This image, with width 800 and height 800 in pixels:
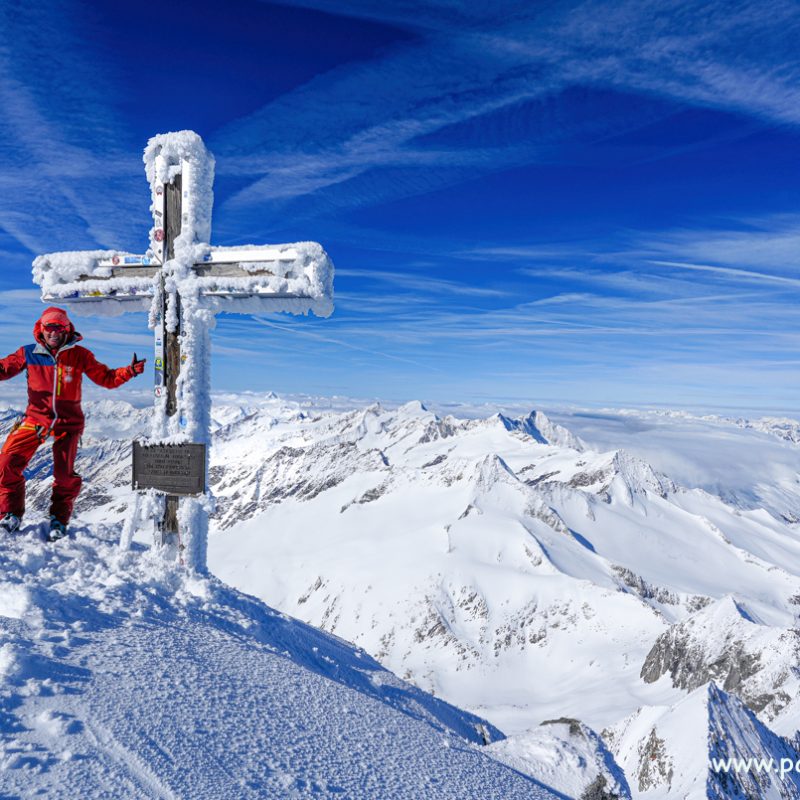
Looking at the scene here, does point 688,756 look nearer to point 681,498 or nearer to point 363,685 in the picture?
point 363,685

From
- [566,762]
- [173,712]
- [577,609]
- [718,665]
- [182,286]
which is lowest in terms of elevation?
[577,609]

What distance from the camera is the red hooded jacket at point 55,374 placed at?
7953mm

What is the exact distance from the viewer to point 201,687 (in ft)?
15.0

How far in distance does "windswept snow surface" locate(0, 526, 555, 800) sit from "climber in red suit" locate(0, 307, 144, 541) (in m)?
1.29

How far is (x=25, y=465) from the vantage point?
8125 mm

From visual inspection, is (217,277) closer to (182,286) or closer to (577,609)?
(182,286)

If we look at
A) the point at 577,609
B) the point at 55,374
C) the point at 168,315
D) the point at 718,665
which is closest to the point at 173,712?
the point at 55,374

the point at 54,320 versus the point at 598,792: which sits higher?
the point at 54,320

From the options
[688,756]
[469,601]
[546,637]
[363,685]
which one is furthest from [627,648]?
[363,685]

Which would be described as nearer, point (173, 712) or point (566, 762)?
point (173, 712)

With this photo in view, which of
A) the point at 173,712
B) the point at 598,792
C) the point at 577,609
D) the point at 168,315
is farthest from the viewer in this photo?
the point at 577,609

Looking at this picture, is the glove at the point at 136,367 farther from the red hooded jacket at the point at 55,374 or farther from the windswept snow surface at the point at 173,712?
the windswept snow surface at the point at 173,712

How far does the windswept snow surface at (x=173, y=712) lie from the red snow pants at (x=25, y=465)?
1243 mm

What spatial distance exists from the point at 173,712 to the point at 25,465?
5644mm
